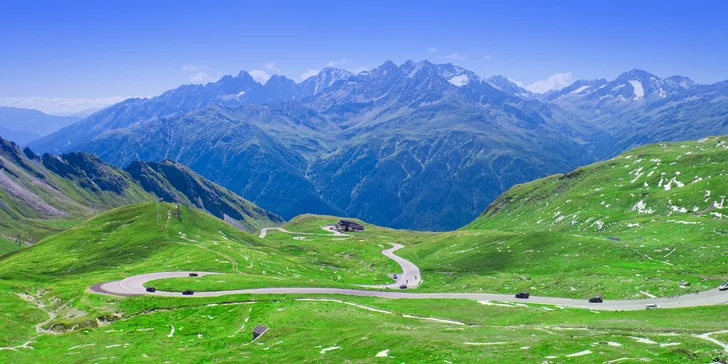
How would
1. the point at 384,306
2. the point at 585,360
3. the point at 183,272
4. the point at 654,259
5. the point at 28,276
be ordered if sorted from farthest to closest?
the point at 28,276 < the point at 183,272 < the point at 654,259 < the point at 384,306 < the point at 585,360

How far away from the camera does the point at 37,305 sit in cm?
10519

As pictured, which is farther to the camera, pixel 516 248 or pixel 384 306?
pixel 516 248

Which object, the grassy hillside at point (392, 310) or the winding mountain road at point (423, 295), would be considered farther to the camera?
the winding mountain road at point (423, 295)

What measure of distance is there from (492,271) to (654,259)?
142ft

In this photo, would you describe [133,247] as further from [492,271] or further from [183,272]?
[492,271]

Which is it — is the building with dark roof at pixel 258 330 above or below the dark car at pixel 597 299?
below

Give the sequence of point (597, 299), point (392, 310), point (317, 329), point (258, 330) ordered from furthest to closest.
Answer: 1. point (392, 310)
2. point (597, 299)
3. point (258, 330)
4. point (317, 329)

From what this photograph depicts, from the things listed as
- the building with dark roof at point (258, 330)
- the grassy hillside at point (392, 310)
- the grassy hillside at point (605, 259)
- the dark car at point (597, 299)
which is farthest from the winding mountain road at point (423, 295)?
the building with dark roof at point (258, 330)

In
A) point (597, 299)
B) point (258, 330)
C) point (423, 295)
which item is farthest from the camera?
point (423, 295)

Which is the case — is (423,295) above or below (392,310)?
below

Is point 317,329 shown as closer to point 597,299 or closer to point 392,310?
point 392,310

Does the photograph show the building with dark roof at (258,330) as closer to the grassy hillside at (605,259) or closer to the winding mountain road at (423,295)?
the winding mountain road at (423,295)

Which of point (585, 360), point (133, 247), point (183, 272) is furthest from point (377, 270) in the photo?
point (585, 360)

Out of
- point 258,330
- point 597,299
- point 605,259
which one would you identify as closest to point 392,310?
point 258,330
